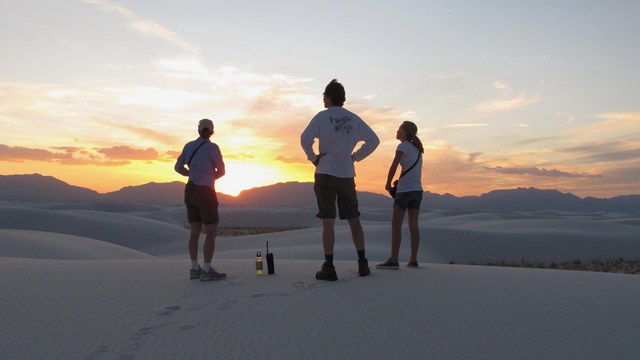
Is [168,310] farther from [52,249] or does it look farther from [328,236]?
[52,249]

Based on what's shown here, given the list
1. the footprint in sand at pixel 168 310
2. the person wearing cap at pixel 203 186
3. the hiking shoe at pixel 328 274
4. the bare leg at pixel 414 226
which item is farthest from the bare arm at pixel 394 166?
the footprint in sand at pixel 168 310

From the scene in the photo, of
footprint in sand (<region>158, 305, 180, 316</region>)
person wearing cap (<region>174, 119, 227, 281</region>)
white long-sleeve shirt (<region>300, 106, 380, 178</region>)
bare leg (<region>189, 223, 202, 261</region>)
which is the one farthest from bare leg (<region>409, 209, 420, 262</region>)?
footprint in sand (<region>158, 305, 180, 316</region>)

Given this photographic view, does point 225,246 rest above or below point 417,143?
below

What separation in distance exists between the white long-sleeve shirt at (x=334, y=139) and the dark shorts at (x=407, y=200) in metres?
0.99

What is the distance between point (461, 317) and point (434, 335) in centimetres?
48

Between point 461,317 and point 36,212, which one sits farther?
point 36,212

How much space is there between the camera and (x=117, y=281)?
205 inches

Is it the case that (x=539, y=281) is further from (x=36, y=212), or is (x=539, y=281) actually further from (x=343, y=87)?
(x=36, y=212)

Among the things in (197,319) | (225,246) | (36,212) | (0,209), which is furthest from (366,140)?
(0,209)

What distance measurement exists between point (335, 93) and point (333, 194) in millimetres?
1142

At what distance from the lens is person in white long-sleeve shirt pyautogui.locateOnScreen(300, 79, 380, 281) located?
5.05 meters

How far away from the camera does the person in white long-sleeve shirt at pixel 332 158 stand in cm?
505

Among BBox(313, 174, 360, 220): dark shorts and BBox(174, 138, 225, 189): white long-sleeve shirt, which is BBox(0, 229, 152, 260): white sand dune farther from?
BBox(313, 174, 360, 220): dark shorts

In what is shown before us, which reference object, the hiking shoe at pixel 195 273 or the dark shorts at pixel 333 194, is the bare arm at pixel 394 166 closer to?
the dark shorts at pixel 333 194
